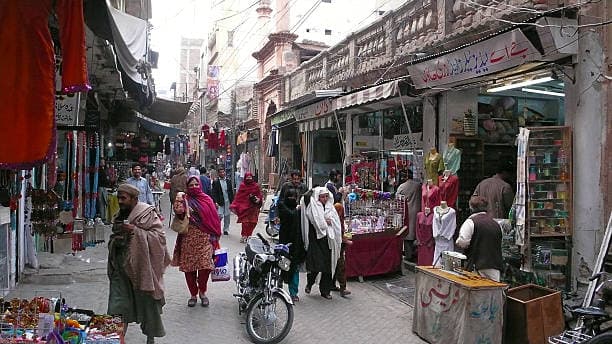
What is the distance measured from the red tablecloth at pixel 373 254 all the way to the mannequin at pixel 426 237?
0.50 meters

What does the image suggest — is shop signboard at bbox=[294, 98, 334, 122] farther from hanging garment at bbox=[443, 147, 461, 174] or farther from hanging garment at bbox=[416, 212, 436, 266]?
hanging garment at bbox=[416, 212, 436, 266]

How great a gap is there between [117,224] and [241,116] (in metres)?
27.0

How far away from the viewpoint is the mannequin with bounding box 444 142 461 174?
29.3 feet

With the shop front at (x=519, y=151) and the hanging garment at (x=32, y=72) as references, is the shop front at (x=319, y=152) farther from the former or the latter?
the hanging garment at (x=32, y=72)

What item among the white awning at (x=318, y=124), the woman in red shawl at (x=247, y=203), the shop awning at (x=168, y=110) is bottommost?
the woman in red shawl at (x=247, y=203)

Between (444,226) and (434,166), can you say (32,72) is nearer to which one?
(444,226)

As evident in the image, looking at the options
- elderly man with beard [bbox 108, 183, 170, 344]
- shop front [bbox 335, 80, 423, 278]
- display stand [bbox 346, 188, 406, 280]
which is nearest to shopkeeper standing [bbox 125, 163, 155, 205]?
shop front [bbox 335, 80, 423, 278]

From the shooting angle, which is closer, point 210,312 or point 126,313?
point 126,313

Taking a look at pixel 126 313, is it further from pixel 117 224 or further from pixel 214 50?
pixel 214 50

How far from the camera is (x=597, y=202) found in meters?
6.59

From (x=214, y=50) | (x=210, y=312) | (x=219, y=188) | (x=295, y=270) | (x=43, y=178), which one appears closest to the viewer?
(x=210, y=312)

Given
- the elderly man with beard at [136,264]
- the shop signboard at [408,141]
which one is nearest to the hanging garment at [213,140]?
the shop signboard at [408,141]

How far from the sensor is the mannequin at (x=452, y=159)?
352 inches

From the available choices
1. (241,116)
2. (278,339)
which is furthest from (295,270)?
(241,116)
